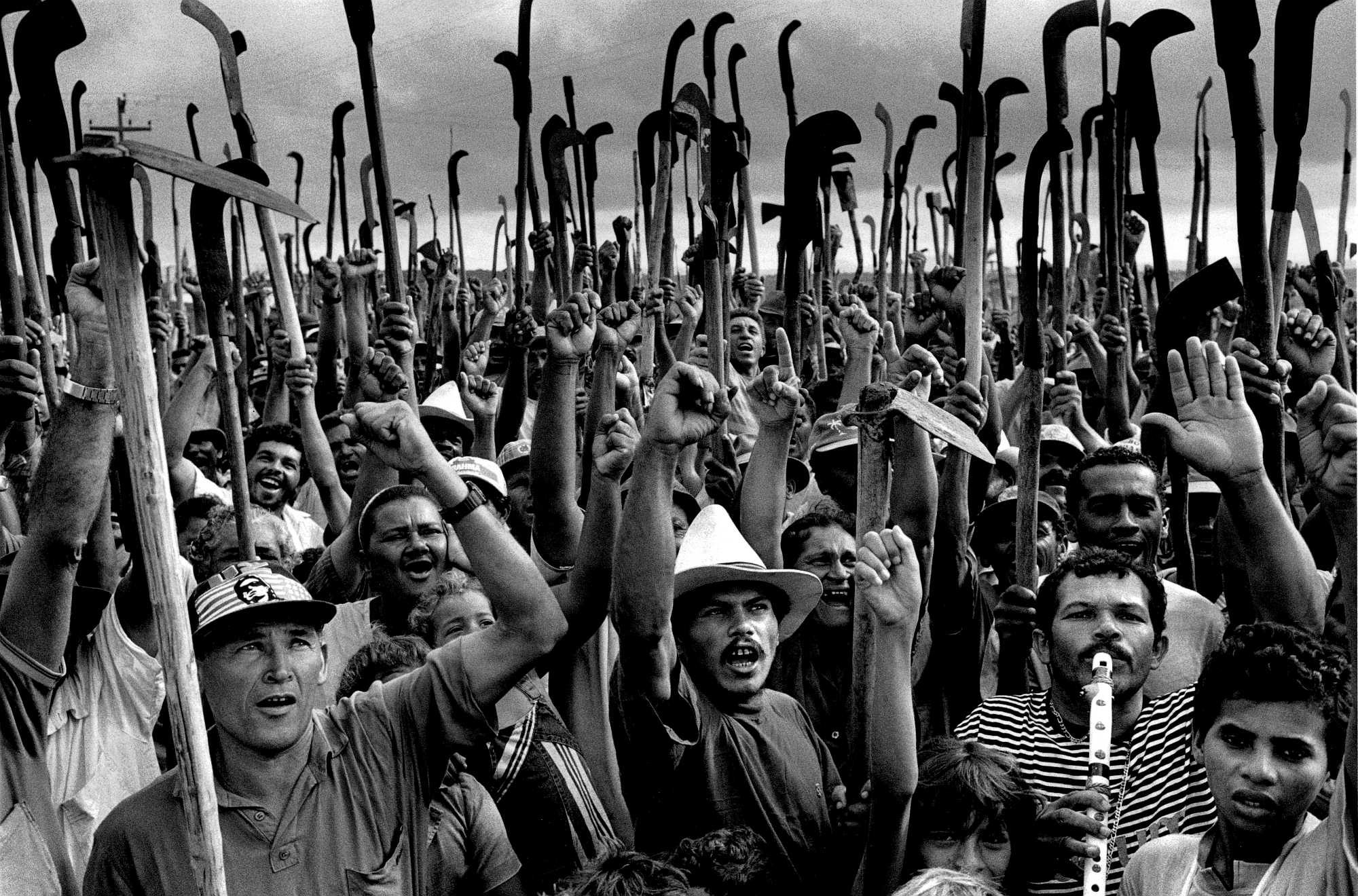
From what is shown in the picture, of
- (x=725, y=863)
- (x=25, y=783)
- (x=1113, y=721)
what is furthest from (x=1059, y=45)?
(x=25, y=783)

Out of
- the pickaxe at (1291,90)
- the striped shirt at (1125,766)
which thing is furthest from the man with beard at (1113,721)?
the pickaxe at (1291,90)

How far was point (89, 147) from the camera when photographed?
2562 millimetres

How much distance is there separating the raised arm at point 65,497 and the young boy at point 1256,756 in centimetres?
255

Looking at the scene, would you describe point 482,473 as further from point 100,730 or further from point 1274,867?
point 1274,867

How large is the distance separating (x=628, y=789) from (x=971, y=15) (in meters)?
3.47

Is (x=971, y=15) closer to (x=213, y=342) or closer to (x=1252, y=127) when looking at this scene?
(x=1252, y=127)

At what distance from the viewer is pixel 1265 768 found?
300cm

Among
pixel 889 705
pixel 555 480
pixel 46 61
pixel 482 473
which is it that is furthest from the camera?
pixel 482 473

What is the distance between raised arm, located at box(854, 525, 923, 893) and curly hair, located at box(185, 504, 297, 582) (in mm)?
2655

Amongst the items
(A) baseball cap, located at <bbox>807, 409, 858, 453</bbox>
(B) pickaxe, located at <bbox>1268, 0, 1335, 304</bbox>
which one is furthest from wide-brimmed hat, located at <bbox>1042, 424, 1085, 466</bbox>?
(B) pickaxe, located at <bbox>1268, 0, 1335, 304</bbox>

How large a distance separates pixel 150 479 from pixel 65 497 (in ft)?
2.76

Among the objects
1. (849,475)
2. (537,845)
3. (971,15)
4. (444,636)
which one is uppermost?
(971,15)

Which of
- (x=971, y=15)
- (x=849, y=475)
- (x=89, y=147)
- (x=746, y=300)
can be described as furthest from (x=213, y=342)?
(x=746, y=300)

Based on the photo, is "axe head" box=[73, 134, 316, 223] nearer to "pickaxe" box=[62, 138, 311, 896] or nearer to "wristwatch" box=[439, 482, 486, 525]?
"pickaxe" box=[62, 138, 311, 896]
